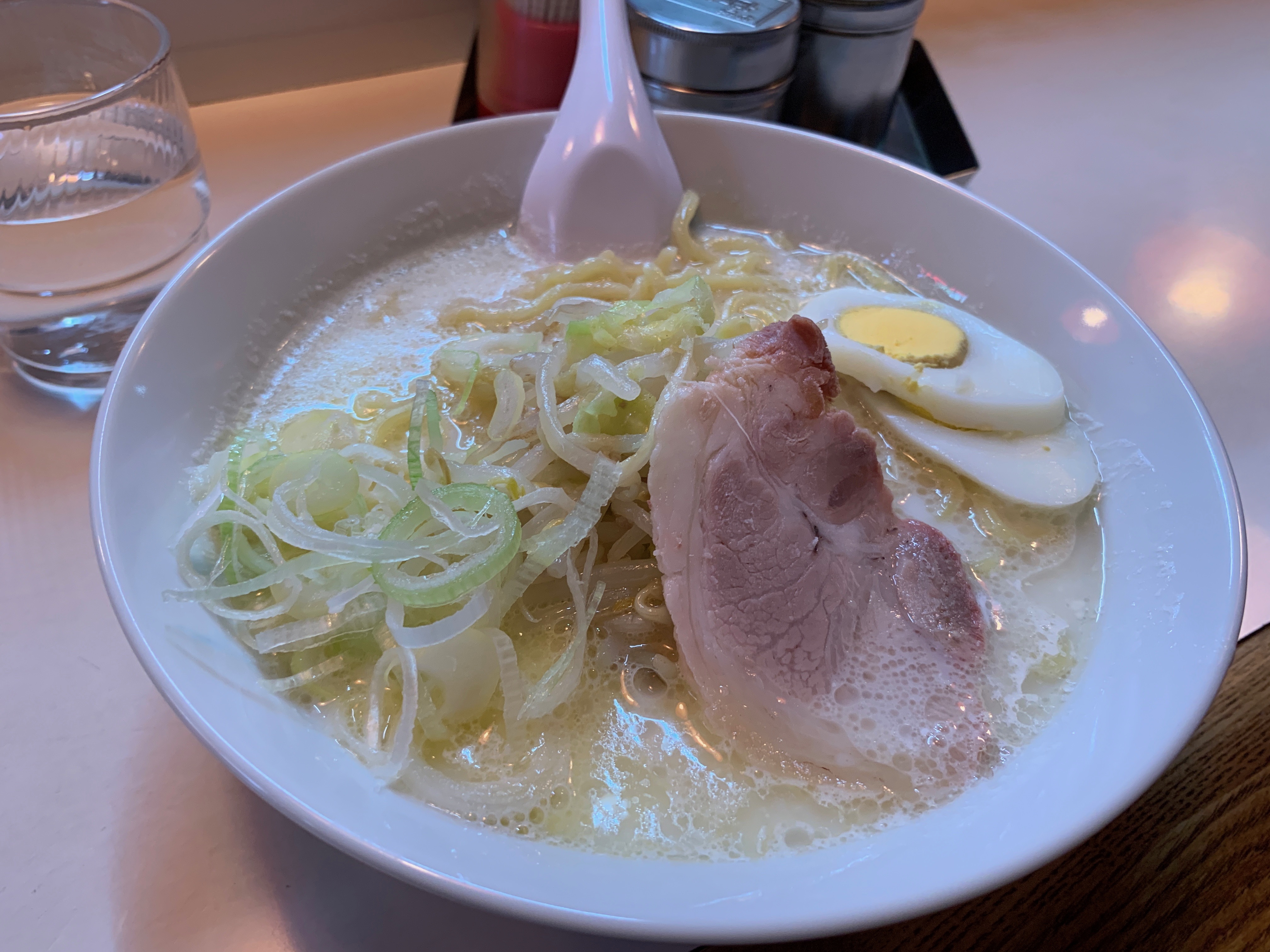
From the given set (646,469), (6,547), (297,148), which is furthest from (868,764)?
(297,148)

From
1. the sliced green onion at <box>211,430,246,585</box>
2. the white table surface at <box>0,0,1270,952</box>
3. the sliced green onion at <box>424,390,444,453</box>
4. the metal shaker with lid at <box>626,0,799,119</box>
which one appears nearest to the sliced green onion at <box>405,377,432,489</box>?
the sliced green onion at <box>424,390,444,453</box>

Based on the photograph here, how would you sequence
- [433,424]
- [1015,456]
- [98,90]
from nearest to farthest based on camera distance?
[433,424]
[1015,456]
[98,90]

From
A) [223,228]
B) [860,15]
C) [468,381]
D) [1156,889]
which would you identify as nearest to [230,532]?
[468,381]

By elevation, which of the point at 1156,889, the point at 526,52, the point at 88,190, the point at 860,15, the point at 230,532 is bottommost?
the point at 1156,889

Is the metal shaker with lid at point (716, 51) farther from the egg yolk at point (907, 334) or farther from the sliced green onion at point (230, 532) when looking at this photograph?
the sliced green onion at point (230, 532)

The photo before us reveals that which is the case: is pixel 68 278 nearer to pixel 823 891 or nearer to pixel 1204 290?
pixel 823 891

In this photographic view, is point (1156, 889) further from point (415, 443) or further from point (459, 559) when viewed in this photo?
point (415, 443)
